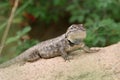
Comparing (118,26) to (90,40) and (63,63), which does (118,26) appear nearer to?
(90,40)

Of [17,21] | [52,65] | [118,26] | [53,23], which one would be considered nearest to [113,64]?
→ [52,65]

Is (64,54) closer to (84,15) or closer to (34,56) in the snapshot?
(34,56)

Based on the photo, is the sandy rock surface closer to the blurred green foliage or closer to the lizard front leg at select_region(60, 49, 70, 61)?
the lizard front leg at select_region(60, 49, 70, 61)

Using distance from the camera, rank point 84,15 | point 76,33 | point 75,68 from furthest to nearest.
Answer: point 84,15
point 76,33
point 75,68

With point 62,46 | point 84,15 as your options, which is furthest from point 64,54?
point 84,15

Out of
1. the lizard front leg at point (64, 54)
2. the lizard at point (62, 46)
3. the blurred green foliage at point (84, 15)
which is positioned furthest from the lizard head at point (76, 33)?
the blurred green foliage at point (84, 15)

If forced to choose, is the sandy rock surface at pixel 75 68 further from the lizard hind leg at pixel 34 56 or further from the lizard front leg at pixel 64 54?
the lizard hind leg at pixel 34 56

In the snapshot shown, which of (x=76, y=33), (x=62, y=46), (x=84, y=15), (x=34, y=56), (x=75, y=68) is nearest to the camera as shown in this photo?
(x=75, y=68)
